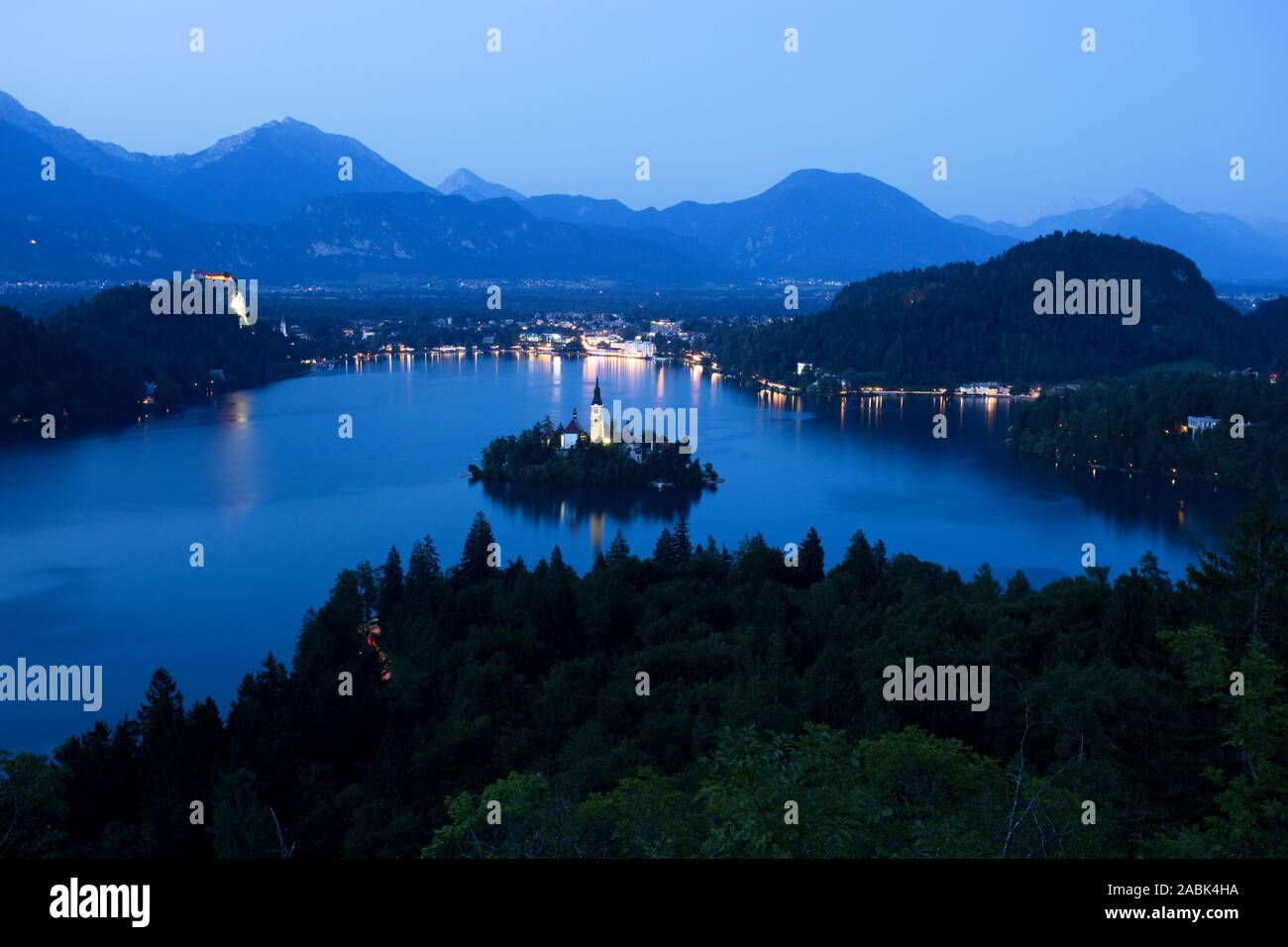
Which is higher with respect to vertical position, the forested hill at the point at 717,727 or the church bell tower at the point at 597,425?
the church bell tower at the point at 597,425

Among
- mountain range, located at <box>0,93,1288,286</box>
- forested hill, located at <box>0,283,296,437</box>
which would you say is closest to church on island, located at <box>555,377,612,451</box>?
forested hill, located at <box>0,283,296,437</box>
